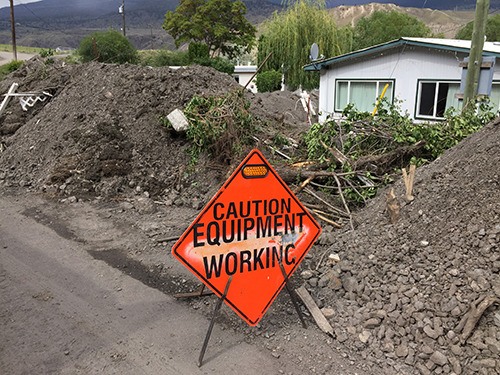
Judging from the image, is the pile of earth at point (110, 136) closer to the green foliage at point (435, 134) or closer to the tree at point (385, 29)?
the green foliage at point (435, 134)

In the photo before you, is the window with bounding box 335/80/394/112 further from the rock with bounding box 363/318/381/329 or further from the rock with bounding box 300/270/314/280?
the rock with bounding box 363/318/381/329

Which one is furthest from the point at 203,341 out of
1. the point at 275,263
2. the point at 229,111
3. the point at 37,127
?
A: the point at 37,127

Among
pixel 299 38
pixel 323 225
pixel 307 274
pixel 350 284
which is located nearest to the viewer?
pixel 350 284

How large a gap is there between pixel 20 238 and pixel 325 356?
16.8 ft

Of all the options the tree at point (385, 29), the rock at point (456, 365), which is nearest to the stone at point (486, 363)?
the rock at point (456, 365)

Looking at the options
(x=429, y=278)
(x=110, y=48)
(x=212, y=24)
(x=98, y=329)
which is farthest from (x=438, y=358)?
(x=212, y=24)

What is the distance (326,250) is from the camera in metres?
5.23

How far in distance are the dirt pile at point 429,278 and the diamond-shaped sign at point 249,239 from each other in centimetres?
73

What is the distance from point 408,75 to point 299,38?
15.2 meters

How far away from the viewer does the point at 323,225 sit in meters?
6.41

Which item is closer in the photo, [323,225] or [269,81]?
[323,225]

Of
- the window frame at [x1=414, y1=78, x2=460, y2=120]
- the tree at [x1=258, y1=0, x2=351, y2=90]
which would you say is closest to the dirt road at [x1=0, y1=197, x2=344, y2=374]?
the window frame at [x1=414, y1=78, x2=460, y2=120]

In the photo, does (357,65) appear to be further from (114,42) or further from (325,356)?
(114,42)

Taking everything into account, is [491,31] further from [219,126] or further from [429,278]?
[429,278]
